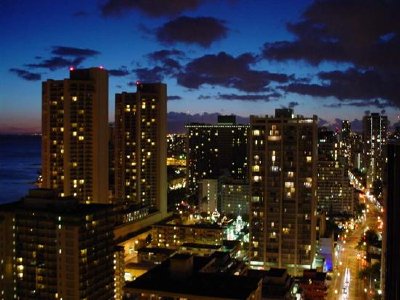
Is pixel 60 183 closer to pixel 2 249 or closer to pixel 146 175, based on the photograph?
pixel 146 175

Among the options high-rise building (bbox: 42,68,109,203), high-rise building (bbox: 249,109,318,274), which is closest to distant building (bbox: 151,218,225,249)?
high-rise building (bbox: 249,109,318,274)

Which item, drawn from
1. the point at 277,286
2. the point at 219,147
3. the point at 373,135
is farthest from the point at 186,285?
the point at 373,135

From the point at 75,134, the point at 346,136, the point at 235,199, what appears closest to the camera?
the point at 75,134

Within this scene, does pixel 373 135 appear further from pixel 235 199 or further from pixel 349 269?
pixel 349 269

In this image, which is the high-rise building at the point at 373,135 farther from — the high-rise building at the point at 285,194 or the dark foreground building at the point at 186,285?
the dark foreground building at the point at 186,285

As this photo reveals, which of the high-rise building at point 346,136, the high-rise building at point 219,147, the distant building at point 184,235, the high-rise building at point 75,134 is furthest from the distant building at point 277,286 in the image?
the high-rise building at point 346,136
